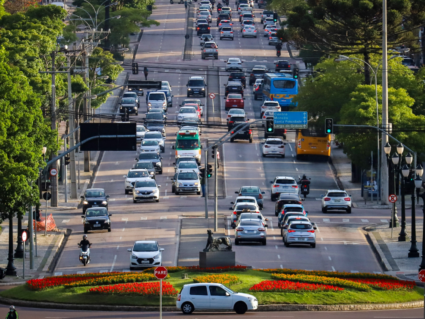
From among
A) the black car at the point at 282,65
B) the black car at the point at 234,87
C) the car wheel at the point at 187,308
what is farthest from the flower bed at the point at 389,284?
the black car at the point at 282,65

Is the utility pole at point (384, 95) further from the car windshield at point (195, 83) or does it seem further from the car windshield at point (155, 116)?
the car windshield at point (195, 83)

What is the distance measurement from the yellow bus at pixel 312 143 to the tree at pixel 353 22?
5.49 metres

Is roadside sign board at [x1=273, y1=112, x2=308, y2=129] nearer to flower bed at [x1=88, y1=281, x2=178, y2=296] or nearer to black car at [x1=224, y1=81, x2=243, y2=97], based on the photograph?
black car at [x1=224, y1=81, x2=243, y2=97]

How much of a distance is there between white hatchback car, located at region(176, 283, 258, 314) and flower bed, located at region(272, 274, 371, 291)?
4888mm

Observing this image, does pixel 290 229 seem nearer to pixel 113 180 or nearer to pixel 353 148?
pixel 353 148

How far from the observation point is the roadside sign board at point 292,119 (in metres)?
75.9

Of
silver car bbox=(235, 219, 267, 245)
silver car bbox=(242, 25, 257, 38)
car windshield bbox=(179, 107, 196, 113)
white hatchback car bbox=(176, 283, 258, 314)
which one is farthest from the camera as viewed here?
silver car bbox=(242, 25, 257, 38)

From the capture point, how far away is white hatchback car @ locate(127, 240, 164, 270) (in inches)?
1789

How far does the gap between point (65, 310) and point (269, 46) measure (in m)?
99.8

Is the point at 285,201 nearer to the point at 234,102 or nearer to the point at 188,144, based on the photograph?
the point at 188,144

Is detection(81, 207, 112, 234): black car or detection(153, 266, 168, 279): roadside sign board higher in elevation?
detection(153, 266, 168, 279): roadside sign board

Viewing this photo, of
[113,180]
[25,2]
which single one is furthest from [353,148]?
[25,2]

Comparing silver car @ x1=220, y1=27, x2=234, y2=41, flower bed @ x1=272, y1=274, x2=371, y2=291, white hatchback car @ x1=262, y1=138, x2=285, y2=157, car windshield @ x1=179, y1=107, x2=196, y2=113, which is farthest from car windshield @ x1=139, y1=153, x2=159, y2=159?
silver car @ x1=220, y1=27, x2=234, y2=41

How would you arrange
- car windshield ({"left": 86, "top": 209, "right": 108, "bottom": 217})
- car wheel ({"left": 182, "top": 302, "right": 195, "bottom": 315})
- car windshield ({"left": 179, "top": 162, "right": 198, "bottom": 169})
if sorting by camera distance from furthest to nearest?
car windshield ({"left": 179, "top": 162, "right": 198, "bottom": 169}), car windshield ({"left": 86, "top": 209, "right": 108, "bottom": 217}), car wheel ({"left": 182, "top": 302, "right": 195, "bottom": 315})
